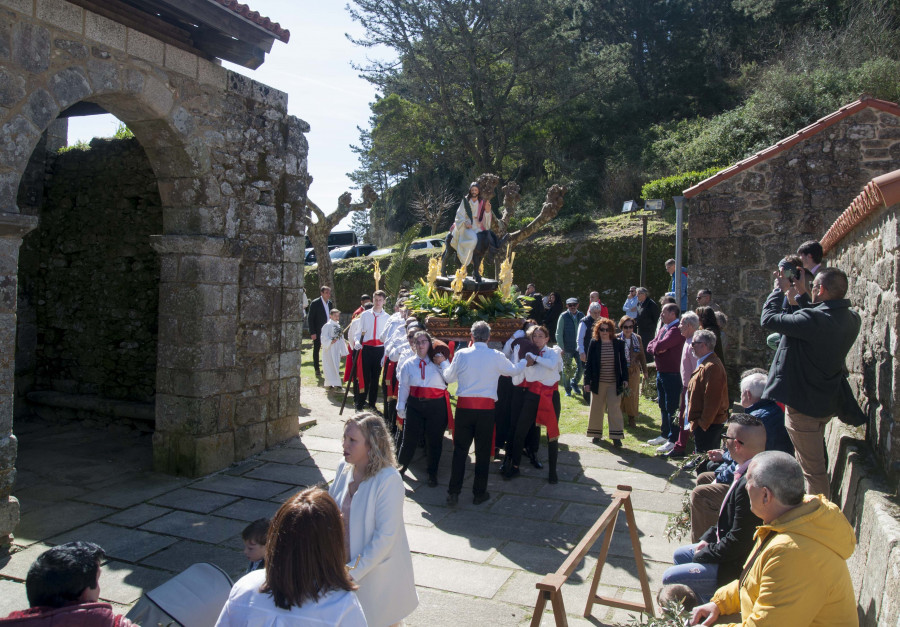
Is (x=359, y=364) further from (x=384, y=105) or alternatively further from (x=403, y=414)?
(x=384, y=105)

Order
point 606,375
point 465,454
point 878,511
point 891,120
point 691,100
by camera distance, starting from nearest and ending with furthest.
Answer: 1. point 878,511
2. point 465,454
3. point 606,375
4. point 891,120
5. point 691,100

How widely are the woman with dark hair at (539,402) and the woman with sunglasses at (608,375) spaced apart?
1241 millimetres

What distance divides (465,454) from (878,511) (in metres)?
3.50

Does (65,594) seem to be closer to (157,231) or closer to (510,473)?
(510,473)

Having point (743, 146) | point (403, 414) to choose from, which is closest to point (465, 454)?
point (403, 414)

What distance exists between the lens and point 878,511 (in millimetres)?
3092

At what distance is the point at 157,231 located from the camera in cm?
799

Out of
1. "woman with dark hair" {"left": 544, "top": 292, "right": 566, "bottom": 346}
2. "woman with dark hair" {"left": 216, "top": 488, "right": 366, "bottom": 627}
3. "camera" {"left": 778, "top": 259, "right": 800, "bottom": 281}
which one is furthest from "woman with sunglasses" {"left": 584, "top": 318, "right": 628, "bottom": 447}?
"woman with dark hair" {"left": 216, "top": 488, "right": 366, "bottom": 627}

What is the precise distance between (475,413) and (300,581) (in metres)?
4.03

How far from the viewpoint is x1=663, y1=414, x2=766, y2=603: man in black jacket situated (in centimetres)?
338

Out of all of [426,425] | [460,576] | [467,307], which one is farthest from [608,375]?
[460,576]

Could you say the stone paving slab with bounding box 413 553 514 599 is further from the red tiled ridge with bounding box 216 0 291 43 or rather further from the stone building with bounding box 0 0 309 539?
the red tiled ridge with bounding box 216 0 291 43

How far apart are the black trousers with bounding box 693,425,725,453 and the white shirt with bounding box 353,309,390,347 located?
4.54m

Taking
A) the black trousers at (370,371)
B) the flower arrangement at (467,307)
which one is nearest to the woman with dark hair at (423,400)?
the flower arrangement at (467,307)
